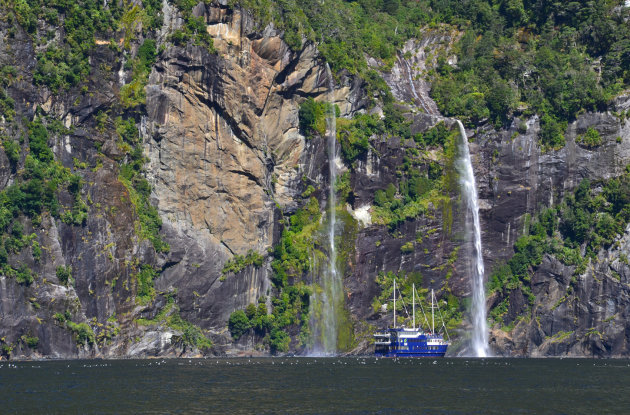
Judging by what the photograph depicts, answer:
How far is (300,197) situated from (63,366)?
45.7 metres

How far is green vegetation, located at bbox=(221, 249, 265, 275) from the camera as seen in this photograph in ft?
387

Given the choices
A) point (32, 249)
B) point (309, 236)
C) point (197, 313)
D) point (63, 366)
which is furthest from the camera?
point (309, 236)

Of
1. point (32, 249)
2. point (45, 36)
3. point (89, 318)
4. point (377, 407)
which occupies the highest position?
point (45, 36)

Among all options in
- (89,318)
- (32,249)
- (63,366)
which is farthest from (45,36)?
(63,366)

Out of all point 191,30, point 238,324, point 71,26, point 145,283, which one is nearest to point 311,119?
point 191,30

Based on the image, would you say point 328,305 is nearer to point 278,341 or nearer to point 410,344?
point 278,341

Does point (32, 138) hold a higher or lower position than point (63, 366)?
higher

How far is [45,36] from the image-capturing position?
114m

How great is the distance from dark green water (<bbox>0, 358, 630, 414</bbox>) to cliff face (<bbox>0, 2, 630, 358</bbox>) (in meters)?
9.76

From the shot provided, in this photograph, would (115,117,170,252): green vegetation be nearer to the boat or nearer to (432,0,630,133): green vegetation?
Result: the boat

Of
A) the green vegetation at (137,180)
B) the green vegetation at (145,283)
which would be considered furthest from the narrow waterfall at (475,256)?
the green vegetation at (145,283)

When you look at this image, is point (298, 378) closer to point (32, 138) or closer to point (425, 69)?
point (32, 138)

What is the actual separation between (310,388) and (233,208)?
171ft

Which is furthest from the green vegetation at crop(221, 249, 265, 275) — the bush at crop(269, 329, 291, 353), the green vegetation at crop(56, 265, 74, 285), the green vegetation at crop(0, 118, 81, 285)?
the green vegetation at crop(56, 265, 74, 285)
